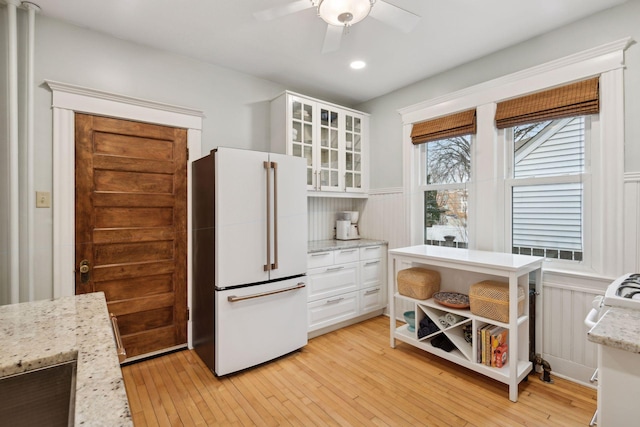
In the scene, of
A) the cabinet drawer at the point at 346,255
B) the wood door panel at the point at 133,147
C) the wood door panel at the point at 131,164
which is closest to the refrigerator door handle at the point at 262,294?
the cabinet drawer at the point at 346,255

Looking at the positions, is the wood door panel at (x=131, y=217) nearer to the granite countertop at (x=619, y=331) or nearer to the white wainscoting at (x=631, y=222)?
the granite countertop at (x=619, y=331)

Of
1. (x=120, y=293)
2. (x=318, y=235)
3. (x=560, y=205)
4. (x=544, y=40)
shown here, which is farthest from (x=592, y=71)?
(x=120, y=293)

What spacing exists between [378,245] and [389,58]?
1879mm

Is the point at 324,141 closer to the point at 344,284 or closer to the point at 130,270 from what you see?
the point at 344,284

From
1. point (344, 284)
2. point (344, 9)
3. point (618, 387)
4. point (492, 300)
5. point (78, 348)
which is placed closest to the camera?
point (78, 348)

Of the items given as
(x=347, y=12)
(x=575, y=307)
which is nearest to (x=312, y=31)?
(x=347, y=12)

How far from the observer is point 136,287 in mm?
2473

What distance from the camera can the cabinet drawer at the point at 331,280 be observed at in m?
2.90

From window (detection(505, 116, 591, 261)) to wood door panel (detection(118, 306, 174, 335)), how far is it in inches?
118

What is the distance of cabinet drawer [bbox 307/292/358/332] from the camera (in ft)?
9.56

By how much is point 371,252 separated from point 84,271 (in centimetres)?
256

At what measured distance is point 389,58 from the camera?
2.72m

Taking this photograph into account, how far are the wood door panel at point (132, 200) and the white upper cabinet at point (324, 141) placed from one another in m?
1.16

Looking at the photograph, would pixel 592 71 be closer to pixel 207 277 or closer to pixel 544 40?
pixel 544 40
